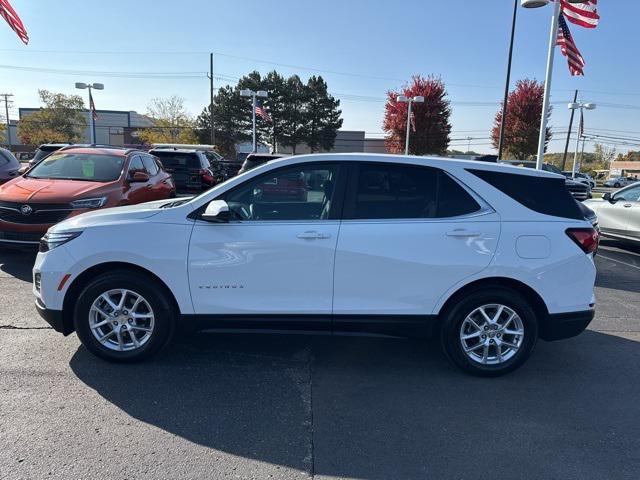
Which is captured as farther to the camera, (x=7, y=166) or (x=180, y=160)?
(x=180, y=160)

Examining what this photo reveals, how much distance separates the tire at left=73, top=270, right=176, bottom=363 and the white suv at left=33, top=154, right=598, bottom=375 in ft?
0.04

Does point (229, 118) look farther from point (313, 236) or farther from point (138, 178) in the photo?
point (313, 236)

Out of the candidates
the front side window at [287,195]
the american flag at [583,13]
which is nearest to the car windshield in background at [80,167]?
the front side window at [287,195]

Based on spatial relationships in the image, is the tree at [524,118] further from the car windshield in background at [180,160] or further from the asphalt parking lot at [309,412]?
the asphalt parking lot at [309,412]

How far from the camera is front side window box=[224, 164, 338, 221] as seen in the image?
387cm

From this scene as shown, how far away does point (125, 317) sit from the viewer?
12.9 ft

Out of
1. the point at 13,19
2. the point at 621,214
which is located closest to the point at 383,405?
the point at 621,214

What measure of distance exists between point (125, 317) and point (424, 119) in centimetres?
3857

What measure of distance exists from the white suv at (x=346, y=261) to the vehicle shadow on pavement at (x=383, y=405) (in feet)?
1.09

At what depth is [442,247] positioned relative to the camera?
12.4ft

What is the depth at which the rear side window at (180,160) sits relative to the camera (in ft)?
43.7

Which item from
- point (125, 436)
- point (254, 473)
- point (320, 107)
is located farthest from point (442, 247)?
point (320, 107)

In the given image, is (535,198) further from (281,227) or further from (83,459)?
(83,459)

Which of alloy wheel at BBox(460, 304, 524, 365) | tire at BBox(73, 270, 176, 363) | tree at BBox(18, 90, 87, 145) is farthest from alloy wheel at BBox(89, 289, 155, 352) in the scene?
tree at BBox(18, 90, 87, 145)
